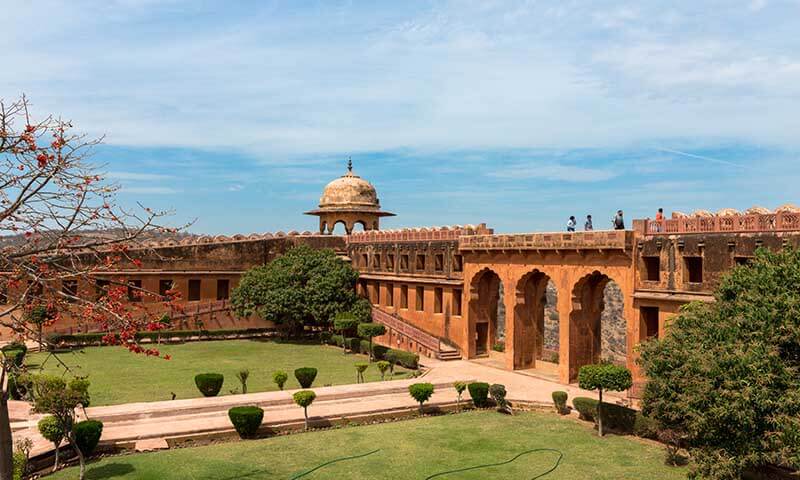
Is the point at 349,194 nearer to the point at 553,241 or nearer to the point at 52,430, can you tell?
the point at 553,241

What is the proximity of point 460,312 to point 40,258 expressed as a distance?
25.2m

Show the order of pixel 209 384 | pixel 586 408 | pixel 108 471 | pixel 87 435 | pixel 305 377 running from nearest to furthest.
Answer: pixel 108 471
pixel 87 435
pixel 586 408
pixel 209 384
pixel 305 377

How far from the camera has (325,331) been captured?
1567 inches

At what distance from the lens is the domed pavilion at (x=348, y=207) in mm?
47438

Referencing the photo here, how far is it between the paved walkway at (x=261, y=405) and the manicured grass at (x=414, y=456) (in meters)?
1.17

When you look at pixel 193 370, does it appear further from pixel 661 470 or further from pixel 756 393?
pixel 756 393

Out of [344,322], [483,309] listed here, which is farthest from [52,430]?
[483,309]

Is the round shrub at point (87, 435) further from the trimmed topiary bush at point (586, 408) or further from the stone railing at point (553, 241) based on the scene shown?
the stone railing at point (553, 241)

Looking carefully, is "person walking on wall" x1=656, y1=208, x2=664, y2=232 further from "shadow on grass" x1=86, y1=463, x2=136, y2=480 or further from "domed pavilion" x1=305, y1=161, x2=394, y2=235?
"domed pavilion" x1=305, y1=161, x2=394, y2=235

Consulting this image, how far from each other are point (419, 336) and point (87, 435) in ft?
64.6

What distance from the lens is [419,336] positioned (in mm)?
34406

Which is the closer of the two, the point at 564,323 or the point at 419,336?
the point at 564,323

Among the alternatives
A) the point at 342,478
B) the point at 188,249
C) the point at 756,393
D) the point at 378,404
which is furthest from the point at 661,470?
the point at 188,249

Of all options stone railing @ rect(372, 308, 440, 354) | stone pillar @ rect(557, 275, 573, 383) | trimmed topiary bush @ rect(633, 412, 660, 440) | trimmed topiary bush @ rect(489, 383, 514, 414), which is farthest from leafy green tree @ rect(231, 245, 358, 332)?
trimmed topiary bush @ rect(633, 412, 660, 440)
